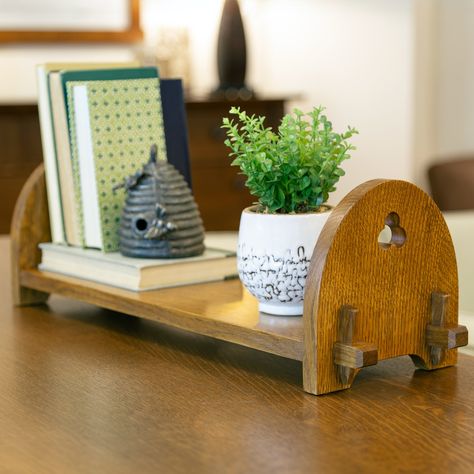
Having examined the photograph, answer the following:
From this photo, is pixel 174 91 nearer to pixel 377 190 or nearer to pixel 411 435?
pixel 377 190

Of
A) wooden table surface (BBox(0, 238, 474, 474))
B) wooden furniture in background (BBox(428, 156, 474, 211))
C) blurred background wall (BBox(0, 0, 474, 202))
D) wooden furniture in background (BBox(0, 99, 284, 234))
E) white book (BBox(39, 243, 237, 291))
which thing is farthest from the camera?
blurred background wall (BBox(0, 0, 474, 202))

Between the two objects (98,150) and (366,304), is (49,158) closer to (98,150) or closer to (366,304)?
(98,150)

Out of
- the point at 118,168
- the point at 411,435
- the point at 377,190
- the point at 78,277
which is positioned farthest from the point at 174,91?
the point at 411,435

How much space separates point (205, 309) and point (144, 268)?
0.47 ft

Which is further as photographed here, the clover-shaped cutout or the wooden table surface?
the clover-shaped cutout

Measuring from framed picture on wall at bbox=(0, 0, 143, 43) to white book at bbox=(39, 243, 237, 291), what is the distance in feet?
7.81

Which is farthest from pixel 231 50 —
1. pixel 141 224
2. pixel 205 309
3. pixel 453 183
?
pixel 205 309

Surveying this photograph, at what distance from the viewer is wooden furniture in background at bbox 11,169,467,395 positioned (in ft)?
3.13

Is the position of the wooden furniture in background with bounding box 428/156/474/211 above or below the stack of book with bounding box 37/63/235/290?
below

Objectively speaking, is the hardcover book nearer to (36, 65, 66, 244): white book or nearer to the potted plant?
(36, 65, 66, 244): white book

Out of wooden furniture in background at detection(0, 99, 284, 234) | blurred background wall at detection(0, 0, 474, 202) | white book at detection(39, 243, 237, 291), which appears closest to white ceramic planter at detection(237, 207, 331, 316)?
white book at detection(39, 243, 237, 291)

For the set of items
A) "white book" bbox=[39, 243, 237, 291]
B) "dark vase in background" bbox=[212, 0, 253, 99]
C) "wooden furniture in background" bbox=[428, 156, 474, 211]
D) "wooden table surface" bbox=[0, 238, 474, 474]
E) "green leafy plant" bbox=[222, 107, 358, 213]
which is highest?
"dark vase in background" bbox=[212, 0, 253, 99]

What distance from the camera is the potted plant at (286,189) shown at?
1.04 meters

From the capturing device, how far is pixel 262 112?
11.2 feet
